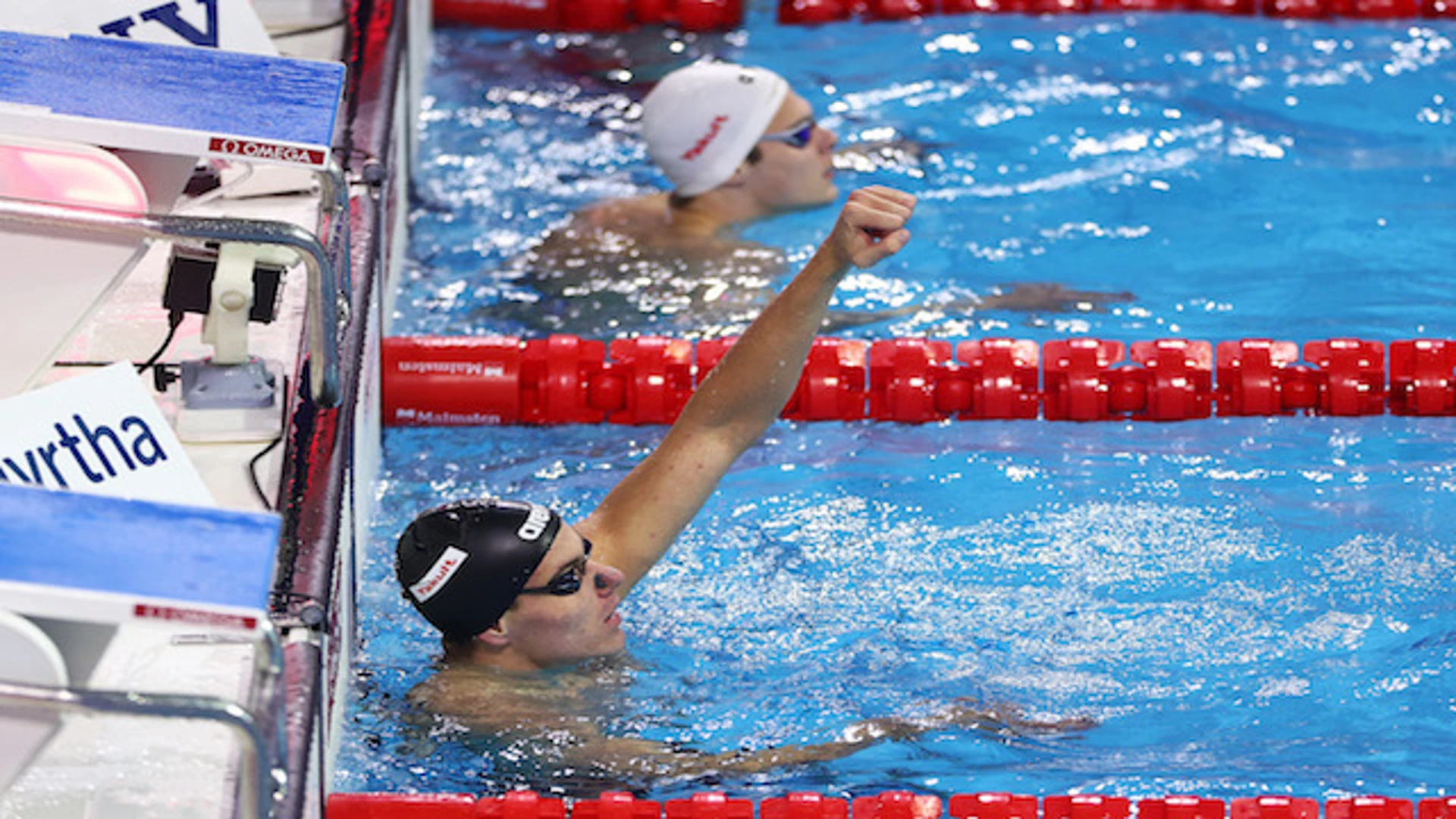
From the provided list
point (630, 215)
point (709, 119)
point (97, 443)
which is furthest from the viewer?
point (630, 215)

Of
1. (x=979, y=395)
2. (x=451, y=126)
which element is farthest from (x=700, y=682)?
(x=451, y=126)

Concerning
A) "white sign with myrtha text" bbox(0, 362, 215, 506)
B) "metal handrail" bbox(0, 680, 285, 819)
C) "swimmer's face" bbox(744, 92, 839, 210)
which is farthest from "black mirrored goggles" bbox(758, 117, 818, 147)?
"metal handrail" bbox(0, 680, 285, 819)

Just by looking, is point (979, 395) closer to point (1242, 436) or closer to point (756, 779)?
point (1242, 436)

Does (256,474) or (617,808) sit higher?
(256,474)

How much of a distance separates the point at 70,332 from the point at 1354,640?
2189 mm

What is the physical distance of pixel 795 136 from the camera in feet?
18.1

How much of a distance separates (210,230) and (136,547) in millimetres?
775

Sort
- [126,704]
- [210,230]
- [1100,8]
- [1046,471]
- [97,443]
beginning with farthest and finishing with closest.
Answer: [1100,8]
[1046,471]
[210,230]
[97,443]
[126,704]

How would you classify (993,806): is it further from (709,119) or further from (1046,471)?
(709,119)

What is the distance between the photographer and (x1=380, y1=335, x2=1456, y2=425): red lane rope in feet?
15.4

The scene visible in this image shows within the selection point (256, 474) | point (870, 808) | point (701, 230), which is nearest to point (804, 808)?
point (870, 808)

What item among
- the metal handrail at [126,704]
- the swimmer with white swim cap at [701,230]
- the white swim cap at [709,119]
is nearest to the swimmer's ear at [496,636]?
the metal handrail at [126,704]

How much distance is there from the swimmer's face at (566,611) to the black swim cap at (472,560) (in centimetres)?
2

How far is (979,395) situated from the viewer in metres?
4.72
